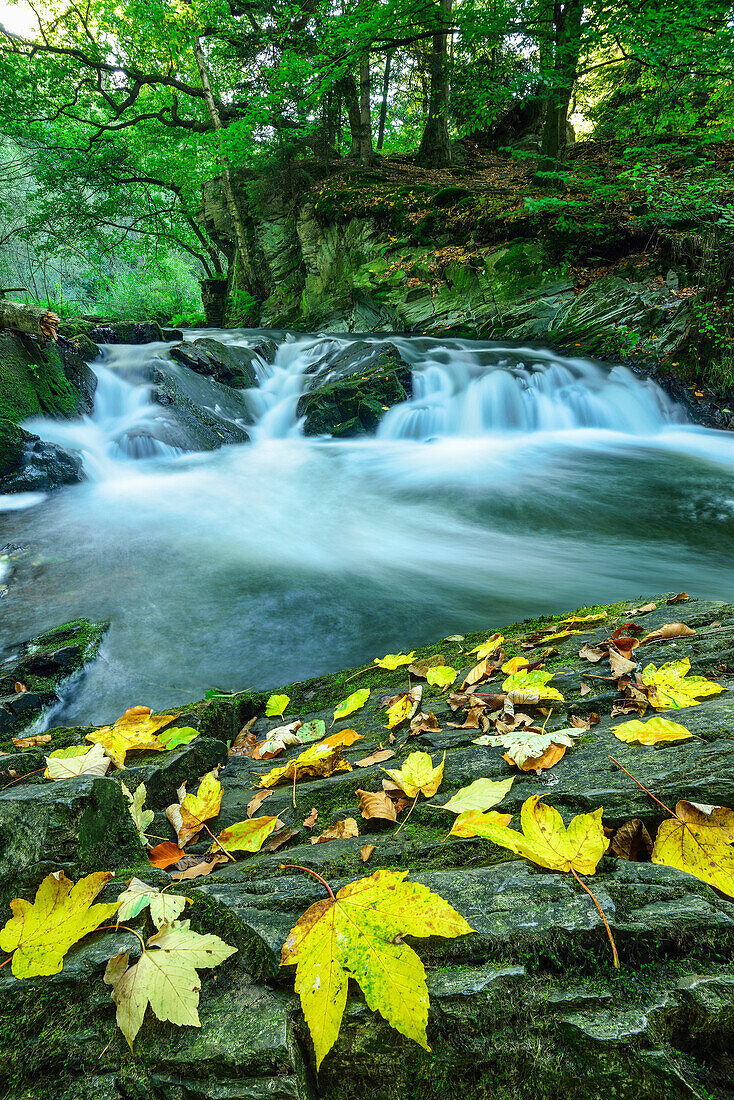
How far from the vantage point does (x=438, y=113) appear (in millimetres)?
16922

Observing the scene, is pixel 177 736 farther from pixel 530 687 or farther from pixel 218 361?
pixel 218 361

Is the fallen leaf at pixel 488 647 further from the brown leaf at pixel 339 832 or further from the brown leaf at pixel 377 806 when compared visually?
the brown leaf at pixel 339 832

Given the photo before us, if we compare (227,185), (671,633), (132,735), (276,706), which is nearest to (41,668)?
(132,735)

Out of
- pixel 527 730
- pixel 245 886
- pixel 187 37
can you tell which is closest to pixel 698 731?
pixel 527 730

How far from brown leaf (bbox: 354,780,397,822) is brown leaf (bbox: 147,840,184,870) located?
0.50 meters

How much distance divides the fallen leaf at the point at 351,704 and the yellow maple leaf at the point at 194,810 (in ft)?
2.20

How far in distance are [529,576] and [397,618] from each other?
1418 millimetres

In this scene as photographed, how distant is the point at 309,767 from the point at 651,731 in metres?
1.03

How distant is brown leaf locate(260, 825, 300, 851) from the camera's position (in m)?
1.32

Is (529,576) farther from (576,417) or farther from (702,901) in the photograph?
(576,417)

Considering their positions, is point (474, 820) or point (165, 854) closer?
point (474, 820)

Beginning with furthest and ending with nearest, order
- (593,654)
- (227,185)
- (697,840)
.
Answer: (227,185) < (593,654) < (697,840)

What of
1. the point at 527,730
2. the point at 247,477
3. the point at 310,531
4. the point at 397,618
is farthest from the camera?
the point at 247,477

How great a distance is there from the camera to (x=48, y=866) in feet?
3.57
